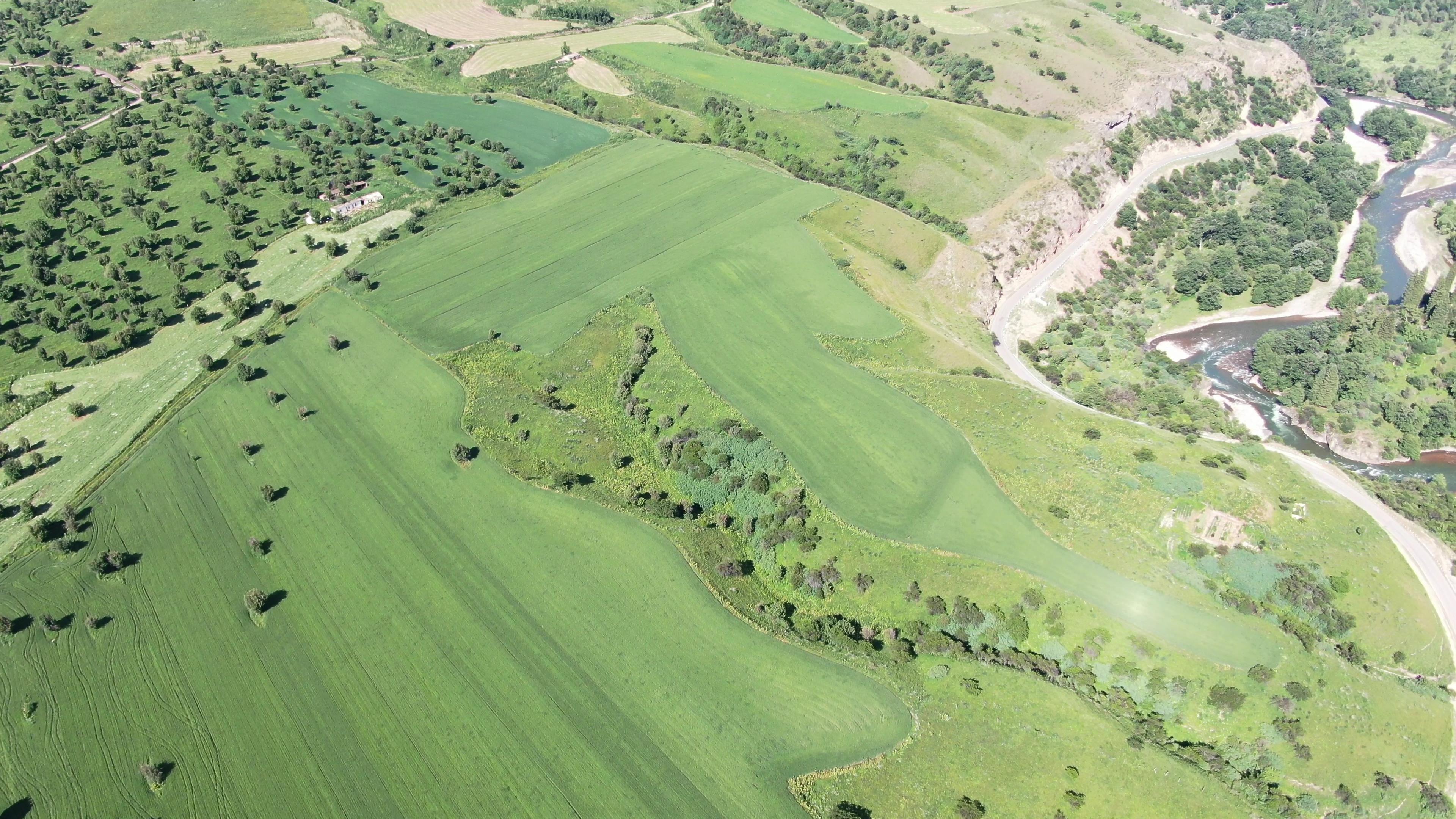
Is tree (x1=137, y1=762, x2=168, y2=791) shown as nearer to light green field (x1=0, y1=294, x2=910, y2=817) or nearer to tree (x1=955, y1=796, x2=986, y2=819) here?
light green field (x1=0, y1=294, x2=910, y2=817)

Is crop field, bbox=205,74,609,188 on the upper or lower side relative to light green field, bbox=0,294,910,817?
upper

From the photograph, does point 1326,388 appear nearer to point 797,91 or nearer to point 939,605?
point 939,605

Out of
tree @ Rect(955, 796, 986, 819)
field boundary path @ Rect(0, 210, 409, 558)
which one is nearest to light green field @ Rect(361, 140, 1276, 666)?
field boundary path @ Rect(0, 210, 409, 558)

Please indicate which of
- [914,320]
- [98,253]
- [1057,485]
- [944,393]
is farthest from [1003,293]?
[98,253]

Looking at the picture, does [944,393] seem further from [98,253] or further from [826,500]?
[98,253]

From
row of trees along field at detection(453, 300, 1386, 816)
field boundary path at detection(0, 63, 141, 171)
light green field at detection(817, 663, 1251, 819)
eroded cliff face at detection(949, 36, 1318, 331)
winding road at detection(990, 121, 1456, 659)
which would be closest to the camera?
light green field at detection(817, 663, 1251, 819)

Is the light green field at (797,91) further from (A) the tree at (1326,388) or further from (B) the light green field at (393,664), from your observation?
(B) the light green field at (393,664)
